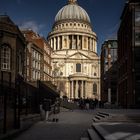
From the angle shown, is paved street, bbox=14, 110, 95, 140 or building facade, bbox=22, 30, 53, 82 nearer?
paved street, bbox=14, 110, 95, 140

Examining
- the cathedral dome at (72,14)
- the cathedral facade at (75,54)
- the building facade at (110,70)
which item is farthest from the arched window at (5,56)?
the cathedral dome at (72,14)

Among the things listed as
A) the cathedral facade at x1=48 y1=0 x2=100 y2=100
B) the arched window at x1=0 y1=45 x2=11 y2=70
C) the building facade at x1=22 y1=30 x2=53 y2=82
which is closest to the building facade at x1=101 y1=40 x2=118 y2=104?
the building facade at x1=22 y1=30 x2=53 y2=82

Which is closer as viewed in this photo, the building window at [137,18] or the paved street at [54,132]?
the paved street at [54,132]

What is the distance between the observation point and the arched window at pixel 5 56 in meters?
55.2

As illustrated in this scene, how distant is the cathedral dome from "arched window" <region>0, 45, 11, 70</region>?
124 m

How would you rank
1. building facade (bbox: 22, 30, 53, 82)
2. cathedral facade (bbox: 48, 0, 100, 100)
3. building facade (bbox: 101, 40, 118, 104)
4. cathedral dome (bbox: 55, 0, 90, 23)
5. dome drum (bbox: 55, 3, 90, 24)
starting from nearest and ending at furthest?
building facade (bbox: 22, 30, 53, 82) < building facade (bbox: 101, 40, 118, 104) < cathedral facade (bbox: 48, 0, 100, 100) < dome drum (bbox: 55, 3, 90, 24) < cathedral dome (bbox: 55, 0, 90, 23)

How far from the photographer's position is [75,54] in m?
167

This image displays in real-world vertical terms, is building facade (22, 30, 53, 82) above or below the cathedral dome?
below

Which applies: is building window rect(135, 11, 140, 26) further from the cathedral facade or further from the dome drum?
the dome drum

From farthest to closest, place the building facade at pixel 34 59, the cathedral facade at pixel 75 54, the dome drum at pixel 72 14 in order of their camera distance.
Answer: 1. the dome drum at pixel 72 14
2. the cathedral facade at pixel 75 54
3. the building facade at pixel 34 59

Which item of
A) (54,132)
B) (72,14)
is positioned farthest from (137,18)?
(72,14)

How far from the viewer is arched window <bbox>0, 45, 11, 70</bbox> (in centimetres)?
5517

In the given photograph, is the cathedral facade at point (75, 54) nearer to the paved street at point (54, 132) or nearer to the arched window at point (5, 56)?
the arched window at point (5, 56)

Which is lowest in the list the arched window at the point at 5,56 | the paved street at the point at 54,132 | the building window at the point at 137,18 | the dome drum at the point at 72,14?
the paved street at the point at 54,132
